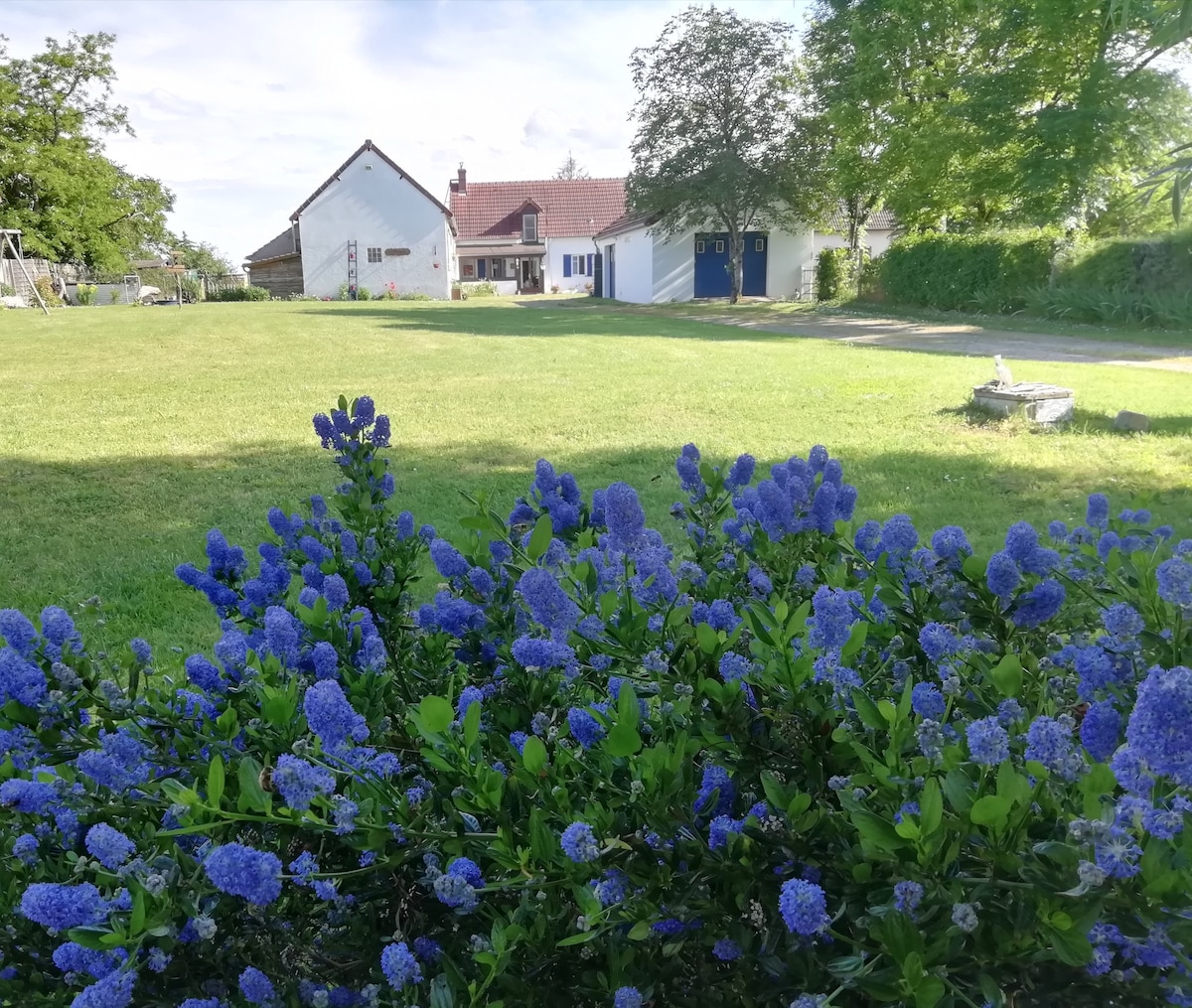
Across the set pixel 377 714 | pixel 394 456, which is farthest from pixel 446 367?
pixel 377 714

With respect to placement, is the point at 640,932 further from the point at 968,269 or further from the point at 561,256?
the point at 561,256

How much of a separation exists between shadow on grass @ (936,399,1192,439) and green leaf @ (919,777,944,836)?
7.79 metres

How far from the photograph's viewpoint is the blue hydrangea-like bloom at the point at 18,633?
1443 mm

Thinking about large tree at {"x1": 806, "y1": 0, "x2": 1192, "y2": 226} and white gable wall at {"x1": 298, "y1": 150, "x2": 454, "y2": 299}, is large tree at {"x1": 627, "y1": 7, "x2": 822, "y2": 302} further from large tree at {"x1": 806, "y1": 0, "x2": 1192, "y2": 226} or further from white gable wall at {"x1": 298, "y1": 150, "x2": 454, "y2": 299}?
white gable wall at {"x1": 298, "y1": 150, "x2": 454, "y2": 299}

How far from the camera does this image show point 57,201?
42406 millimetres

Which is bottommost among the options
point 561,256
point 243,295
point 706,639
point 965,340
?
point 706,639

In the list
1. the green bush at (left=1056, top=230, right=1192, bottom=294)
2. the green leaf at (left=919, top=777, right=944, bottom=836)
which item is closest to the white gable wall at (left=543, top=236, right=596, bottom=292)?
the green bush at (left=1056, top=230, right=1192, bottom=294)

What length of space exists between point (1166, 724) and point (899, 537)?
94 cm

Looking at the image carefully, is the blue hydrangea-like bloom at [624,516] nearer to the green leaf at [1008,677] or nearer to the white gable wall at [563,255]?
the green leaf at [1008,677]

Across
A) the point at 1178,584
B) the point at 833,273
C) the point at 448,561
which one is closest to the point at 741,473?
the point at 448,561

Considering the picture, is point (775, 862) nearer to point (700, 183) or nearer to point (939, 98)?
point (939, 98)

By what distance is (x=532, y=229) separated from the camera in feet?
174

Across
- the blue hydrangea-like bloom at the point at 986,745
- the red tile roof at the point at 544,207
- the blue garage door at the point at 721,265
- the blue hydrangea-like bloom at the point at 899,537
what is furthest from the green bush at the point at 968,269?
the red tile roof at the point at 544,207

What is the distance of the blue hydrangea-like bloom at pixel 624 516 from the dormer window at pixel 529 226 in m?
53.7
